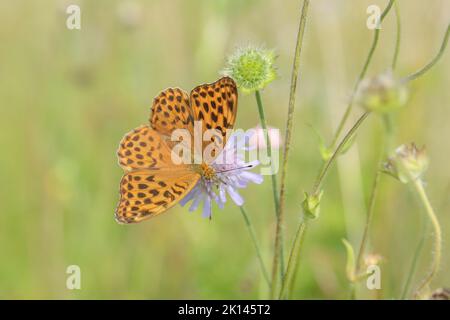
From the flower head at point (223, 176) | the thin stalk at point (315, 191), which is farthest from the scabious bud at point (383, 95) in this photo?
the flower head at point (223, 176)

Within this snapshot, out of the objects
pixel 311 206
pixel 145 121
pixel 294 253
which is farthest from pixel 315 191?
pixel 145 121

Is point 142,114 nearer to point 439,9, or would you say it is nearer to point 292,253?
point 439,9

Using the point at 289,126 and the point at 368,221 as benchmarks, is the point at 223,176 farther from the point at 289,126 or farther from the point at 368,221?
Answer: the point at 368,221

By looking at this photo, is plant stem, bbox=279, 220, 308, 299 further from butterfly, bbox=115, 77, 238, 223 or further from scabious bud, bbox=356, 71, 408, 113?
scabious bud, bbox=356, 71, 408, 113

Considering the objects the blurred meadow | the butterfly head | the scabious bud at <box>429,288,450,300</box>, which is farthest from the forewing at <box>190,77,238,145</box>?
the blurred meadow

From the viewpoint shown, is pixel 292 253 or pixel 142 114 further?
pixel 142 114

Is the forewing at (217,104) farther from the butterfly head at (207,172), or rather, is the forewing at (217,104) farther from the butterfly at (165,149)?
the butterfly head at (207,172)
